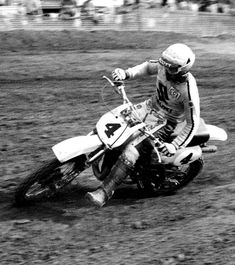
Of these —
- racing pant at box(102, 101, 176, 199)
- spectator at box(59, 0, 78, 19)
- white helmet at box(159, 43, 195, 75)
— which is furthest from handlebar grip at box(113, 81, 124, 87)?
spectator at box(59, 0, 78, 19)

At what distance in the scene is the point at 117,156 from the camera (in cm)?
700

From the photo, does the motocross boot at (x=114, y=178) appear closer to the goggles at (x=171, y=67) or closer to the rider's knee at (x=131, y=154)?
the rider's knee at (x=131, y=154)

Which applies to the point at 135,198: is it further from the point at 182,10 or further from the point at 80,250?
the point at 182,10

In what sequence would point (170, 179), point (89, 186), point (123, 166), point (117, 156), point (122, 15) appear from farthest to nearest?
point (122, 15), point (89, 186), point (170, 179), point (117, 156), point (123, 166)

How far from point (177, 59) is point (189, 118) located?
27.7 inches

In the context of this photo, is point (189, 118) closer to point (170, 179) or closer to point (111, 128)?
point (111, 128)

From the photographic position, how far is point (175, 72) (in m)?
6.67

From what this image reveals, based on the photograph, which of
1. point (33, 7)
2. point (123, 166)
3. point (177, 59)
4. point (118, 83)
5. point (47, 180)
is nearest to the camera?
point (177, 59)

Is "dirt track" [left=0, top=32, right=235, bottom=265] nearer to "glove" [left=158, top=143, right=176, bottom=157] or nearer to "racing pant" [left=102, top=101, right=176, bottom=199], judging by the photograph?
"racing pant" [left=102, top=101, right=176, bottom=199]

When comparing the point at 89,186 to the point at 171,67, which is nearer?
the point at 171,67

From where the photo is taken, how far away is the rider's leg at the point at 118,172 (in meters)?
6.78

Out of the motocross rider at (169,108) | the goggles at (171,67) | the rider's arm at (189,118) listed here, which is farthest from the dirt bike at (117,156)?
the goggles at (171,67)

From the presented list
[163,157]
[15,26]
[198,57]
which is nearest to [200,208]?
[163,157]

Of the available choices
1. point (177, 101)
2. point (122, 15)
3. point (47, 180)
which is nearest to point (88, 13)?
point (122, 15)
